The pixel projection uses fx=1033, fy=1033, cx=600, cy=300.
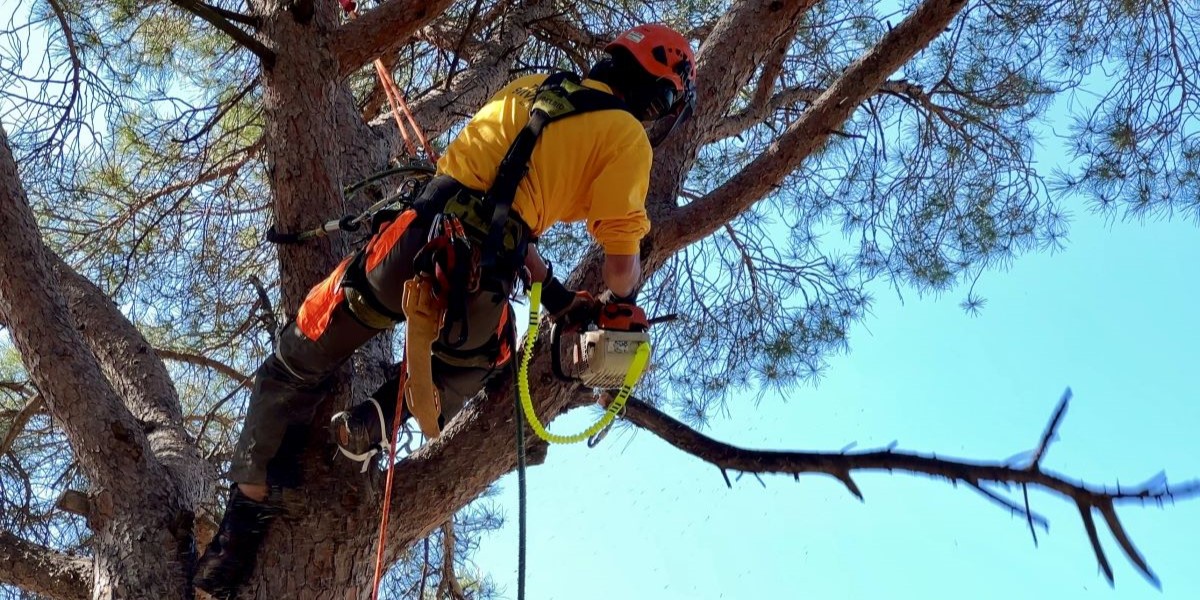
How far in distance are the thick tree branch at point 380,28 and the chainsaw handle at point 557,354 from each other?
0.88 m

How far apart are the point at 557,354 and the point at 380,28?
99 centimetres

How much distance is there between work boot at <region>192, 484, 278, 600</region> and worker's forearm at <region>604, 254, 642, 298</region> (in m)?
0.84

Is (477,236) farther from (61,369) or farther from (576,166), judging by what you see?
(61,369)

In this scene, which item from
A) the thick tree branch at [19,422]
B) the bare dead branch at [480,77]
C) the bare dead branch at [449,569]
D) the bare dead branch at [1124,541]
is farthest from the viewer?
the bare dead branch at [449,569]

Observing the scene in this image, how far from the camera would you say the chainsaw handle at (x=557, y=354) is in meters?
2.11

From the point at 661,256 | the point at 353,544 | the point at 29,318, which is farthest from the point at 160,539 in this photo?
the point at 661,256

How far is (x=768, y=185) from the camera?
250 cm

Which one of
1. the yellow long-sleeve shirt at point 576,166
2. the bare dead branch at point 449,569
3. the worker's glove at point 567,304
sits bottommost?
the worker's glove at point 567,304

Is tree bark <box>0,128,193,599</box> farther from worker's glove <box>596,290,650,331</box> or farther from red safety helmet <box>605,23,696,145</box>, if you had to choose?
red safety helmet <box>605,23,696,145</box>

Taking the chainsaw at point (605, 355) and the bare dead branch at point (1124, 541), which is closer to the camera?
the bare dead branch at point (1124, 541)

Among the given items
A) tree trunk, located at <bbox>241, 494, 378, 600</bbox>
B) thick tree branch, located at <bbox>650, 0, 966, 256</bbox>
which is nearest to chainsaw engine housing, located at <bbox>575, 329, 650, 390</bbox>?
thick tree branch, located at <bbox>650, 0, 966, 256</bbox>

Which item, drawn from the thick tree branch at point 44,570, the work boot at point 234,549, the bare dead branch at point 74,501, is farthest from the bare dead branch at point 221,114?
the work boot at point 234,549

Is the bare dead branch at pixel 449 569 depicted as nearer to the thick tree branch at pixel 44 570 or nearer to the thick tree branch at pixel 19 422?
the thick tree branch at pixel 19 422

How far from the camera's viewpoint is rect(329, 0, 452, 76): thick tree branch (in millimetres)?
2496
